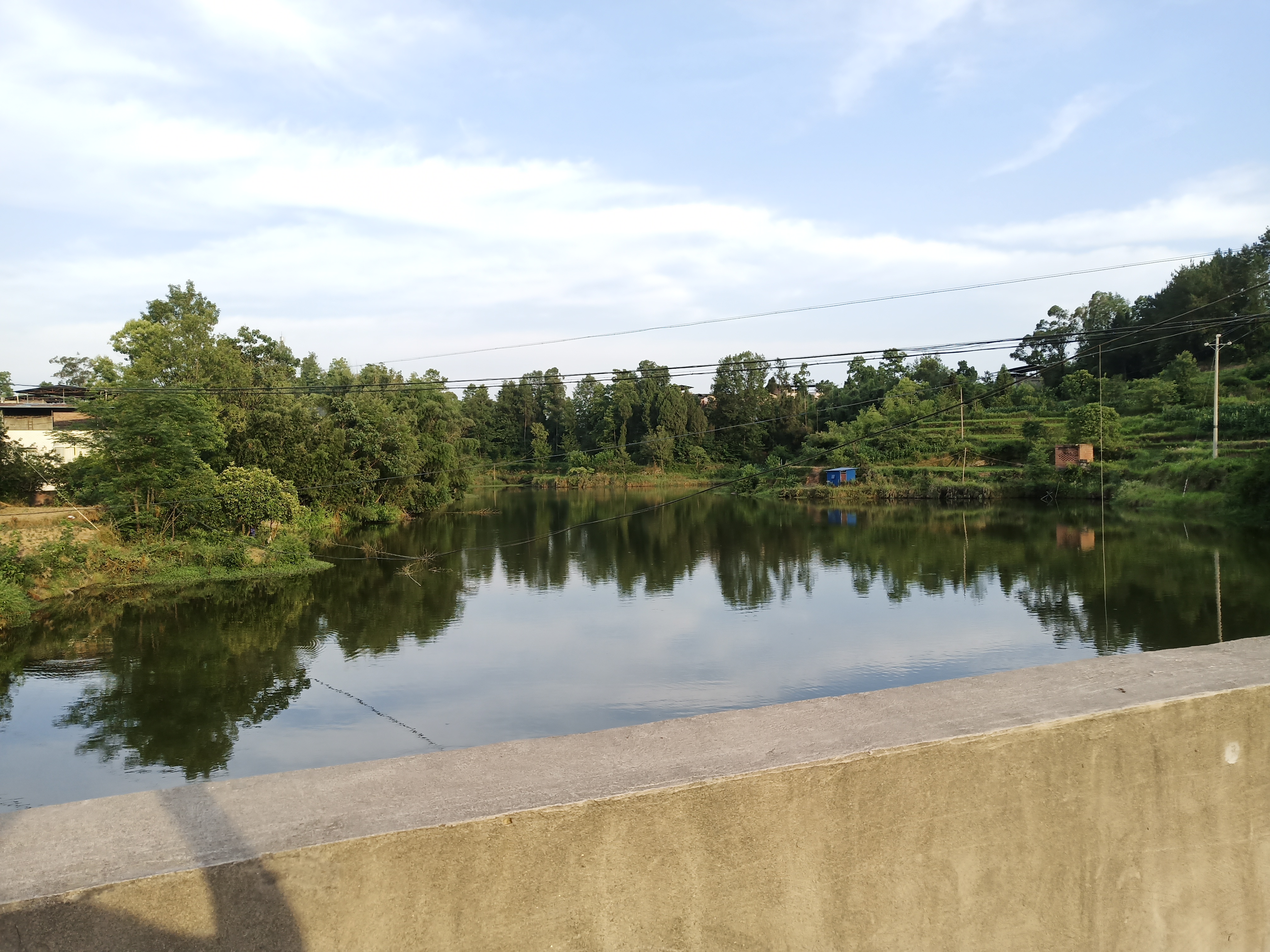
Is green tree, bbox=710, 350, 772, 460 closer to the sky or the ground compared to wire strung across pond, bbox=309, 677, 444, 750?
closer to the sky

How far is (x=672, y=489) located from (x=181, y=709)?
3943 cm

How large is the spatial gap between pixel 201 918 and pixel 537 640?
1333cm

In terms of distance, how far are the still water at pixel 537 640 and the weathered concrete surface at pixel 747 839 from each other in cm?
564

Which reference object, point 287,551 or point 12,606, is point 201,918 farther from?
point 287,551

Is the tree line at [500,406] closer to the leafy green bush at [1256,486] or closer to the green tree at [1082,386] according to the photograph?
the green tree at [1082,386]

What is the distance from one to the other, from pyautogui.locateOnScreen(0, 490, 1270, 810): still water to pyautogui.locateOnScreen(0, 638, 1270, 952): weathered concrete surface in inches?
222

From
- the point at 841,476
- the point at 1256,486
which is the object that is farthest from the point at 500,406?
the point at 1256,486

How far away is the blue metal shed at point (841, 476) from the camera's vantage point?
42250mm

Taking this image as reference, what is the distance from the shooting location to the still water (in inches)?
384

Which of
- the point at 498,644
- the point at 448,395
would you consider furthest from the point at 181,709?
the point at 448,395

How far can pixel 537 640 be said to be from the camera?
14.2m

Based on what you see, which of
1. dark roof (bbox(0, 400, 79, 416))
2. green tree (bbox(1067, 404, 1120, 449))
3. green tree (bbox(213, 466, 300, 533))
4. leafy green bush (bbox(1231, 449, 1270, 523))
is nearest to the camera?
green tree (bbox(213, 466, 300, 533))

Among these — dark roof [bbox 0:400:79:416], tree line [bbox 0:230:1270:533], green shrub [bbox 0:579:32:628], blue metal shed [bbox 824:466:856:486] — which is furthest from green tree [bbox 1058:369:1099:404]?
dark roof [bbox 0:400:79:416]

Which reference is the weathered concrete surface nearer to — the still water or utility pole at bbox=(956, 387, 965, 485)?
the still water
